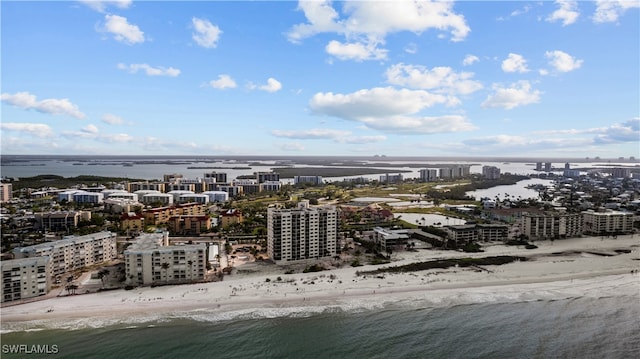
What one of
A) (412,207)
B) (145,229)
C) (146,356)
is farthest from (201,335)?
(412,207)

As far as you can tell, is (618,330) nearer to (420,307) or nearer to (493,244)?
(420,307)

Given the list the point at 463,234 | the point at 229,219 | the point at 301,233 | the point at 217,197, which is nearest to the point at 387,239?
the point at 463,234

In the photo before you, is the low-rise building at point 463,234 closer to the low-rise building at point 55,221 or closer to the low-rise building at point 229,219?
the low-rise building at point 229,219

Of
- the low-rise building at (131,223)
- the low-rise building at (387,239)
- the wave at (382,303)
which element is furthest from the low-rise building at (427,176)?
the wave at (382,303)

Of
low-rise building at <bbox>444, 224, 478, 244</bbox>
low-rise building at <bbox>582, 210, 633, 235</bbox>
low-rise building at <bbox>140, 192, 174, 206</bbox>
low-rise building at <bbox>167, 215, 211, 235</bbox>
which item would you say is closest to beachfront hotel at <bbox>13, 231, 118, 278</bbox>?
low-rise building at <bbox>167, 215, 211, 235</bbox>

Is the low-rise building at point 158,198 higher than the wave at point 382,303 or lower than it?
higher

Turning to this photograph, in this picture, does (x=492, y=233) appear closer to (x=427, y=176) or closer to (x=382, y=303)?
(x=382, y=303)
